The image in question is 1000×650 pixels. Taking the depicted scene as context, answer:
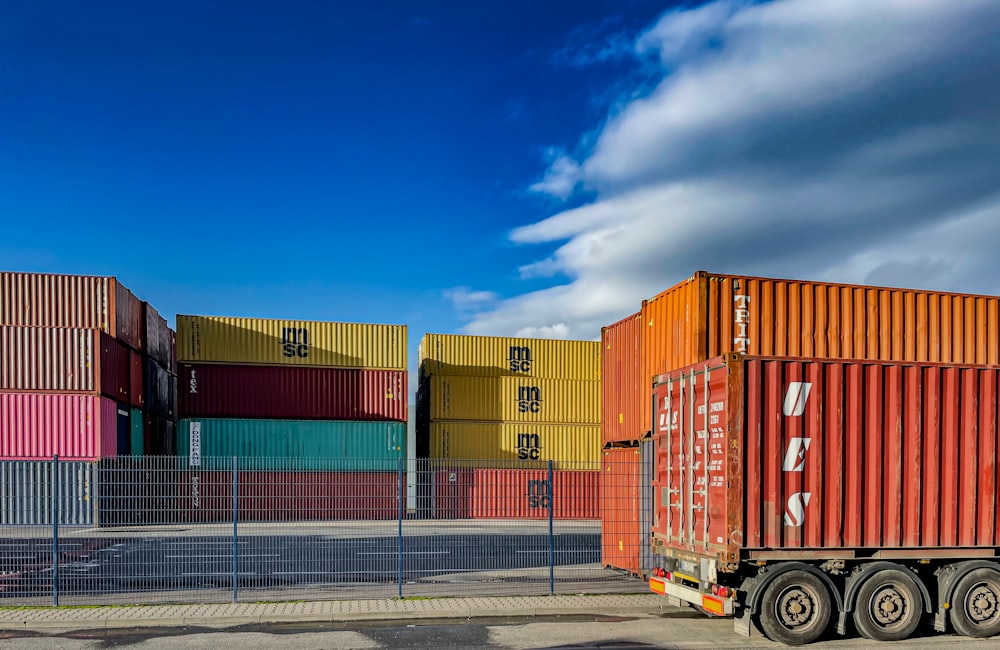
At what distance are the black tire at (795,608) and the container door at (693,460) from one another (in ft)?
2.66

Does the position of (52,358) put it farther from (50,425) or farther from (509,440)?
(509,440)

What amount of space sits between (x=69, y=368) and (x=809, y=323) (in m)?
22.0

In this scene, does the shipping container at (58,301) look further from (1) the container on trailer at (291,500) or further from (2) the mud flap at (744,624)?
(2) the mud flap at (744,624)

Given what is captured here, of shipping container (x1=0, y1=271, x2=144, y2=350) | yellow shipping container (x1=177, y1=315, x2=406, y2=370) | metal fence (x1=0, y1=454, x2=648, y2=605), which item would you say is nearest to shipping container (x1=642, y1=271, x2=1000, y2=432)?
metal fence (x1=0, y1=454, x2=648, y2=605)

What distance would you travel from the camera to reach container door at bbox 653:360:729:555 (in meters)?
9.65

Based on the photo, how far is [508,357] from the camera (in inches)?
1412

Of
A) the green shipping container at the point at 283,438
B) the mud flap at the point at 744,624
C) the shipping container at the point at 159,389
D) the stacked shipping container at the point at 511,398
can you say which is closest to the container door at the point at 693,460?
the mud flap at the point at 744,624

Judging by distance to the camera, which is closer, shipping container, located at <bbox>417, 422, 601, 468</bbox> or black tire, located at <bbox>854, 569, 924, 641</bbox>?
black tire, located at <bbox>854, 569, 924, 641</bbox>

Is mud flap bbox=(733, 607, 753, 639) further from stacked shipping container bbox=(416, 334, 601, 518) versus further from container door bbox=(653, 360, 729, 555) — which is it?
stacked shipping container bbox=(416, 334, 601, 518)

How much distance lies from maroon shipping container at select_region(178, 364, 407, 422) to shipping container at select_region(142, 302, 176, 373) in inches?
45.3

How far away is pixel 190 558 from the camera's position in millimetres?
13508

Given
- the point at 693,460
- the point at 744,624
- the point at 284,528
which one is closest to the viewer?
the point at 744,624

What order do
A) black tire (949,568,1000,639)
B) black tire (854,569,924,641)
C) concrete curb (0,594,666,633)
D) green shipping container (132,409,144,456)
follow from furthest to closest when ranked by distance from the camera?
green shipping container (132,409,144,456), concrete curb (0,594,666,633), black tire (949,568,1000,639), black tire (854,569,924,641)

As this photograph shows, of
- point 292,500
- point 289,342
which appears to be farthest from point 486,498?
point 289,342
